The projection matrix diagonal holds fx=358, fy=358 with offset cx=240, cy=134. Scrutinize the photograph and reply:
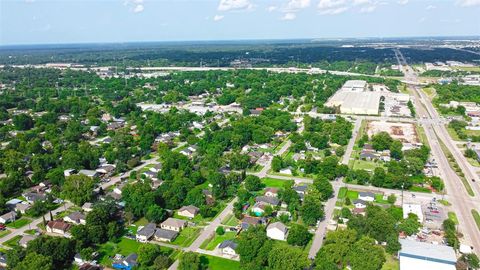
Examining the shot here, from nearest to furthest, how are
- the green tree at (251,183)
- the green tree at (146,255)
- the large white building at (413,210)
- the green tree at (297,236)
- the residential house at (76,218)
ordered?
the green tree at (146,255)
the green tree at (297,236)
the residential house at (76,218)
the large white building at (413,210)
the green tree at (251,183)

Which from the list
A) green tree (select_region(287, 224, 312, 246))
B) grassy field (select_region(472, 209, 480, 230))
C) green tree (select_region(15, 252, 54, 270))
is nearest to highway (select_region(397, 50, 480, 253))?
grassy field (select_region(472, 209, 480, 230))

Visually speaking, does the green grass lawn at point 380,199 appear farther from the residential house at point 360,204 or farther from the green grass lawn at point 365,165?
the green grass lawn at point 365,165

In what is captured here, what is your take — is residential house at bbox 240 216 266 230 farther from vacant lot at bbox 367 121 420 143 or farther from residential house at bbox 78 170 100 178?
vacant lot at bbox 367 121 420 143

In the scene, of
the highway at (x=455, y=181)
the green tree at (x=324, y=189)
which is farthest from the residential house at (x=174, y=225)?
the highway at (x=455, y=181)

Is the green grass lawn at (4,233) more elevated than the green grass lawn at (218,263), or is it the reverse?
the green grass lawn at (4,233)

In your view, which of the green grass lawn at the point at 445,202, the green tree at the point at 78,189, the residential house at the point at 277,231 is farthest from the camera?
the green grass lawn at the point at 445,202

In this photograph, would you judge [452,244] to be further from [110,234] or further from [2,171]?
[2,171]

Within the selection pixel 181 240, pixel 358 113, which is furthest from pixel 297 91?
pixel 181 240

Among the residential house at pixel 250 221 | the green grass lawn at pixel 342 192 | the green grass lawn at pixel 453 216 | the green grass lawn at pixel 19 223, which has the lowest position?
the green grass lawn at pixel 453 216
